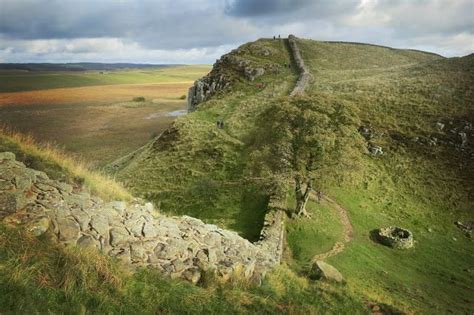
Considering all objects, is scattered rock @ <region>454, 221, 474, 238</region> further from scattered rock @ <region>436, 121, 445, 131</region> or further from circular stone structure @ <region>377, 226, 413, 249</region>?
scattered rock @ <region>436, 121, 445, 131</region>

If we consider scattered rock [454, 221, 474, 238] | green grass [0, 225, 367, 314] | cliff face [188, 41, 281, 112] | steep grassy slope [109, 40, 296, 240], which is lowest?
scattered rock [454, 221, 474, 238]

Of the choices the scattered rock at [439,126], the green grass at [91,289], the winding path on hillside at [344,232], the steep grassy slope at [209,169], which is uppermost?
the scattered rock at [439,126]

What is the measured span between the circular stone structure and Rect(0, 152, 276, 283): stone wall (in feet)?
58.9

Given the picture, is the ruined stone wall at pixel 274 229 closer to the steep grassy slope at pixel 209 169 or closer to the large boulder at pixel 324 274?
the steep grassy slope at pixel 209 169

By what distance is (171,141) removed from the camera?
49.5 m

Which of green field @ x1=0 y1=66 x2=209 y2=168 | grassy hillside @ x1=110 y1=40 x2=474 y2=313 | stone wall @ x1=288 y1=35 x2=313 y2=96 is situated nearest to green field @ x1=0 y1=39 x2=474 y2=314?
grassy hillside @ x1=110 y1=40 x2=474 y2=313

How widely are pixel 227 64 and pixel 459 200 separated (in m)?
58.9

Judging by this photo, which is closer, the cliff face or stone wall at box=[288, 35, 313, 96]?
stone wall at box=[288, 35, 313, 96]

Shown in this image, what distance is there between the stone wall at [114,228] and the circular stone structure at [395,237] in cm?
1795

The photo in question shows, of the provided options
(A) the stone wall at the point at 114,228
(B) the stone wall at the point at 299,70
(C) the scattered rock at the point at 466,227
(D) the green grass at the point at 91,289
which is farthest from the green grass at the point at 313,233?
(B) the stone wall at the point at 299,70

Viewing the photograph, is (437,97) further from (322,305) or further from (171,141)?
(322,305)

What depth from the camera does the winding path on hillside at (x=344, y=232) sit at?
26.3 metres

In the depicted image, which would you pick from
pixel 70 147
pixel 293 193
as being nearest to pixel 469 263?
pixel 293 193

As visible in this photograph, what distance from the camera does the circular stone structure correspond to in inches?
1187
